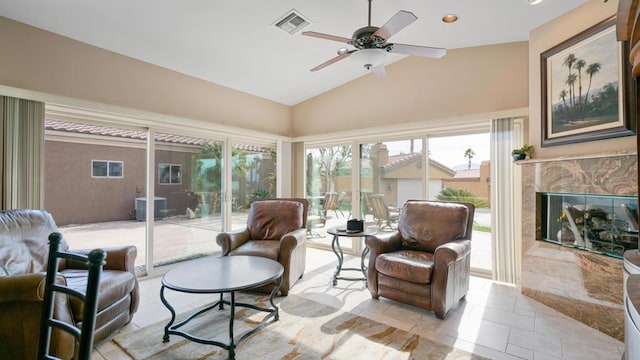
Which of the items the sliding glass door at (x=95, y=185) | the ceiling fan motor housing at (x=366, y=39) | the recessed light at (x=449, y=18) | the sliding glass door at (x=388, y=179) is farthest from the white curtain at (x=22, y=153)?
the recessed light at (x=449, y=18)

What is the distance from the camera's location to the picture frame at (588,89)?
2.36 m

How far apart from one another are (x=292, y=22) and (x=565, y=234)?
11.5 feet

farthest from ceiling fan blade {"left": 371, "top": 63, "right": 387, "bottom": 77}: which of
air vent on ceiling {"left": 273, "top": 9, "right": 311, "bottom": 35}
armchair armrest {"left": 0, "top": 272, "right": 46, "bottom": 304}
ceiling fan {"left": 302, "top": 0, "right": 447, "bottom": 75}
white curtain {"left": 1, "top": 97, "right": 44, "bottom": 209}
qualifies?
white curtain {"left": 1, "top": 97, "right": 44, "bottom": 209}

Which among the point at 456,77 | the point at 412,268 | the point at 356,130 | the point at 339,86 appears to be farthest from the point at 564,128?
the point at 339,86

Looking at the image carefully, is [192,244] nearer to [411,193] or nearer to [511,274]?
[411,193]

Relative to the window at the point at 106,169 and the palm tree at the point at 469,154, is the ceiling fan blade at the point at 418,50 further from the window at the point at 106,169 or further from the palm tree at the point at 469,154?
the window at the point at 106,169

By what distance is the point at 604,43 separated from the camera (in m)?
2.49

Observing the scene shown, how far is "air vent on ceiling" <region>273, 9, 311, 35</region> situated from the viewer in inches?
116

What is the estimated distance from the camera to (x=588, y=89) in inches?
104

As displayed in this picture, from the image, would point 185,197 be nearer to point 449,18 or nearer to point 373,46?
point 373,46

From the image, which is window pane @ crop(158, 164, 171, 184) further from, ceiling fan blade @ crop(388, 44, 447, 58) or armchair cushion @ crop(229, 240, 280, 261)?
ceiling fan blade @ crop(388, 44, 447, 58)

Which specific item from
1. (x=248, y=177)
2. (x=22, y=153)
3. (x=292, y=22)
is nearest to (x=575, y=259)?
(x=292, y=22)

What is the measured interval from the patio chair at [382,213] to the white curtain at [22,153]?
164 inches

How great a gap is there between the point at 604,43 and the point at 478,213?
2.24 metres
